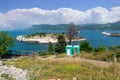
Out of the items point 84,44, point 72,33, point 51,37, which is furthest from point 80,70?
point 51,37

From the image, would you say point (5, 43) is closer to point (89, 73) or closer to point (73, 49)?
point (73, 49)

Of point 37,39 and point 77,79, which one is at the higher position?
point 77,79

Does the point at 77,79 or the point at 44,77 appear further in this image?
the point at 44,77

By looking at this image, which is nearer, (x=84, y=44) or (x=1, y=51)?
(x=84, y=44)

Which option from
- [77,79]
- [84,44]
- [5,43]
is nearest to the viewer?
[77,79]

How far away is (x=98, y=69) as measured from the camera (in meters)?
16.6

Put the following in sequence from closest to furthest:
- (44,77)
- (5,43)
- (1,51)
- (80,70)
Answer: (44,77)
(80,70)
(1,51)
(5,43)

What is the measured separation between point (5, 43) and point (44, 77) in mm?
53016

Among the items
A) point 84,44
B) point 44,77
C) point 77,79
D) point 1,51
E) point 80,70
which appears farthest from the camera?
point 1,51

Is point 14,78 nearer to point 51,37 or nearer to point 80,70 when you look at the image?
point 80,70

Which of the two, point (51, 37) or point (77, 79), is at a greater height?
point (77, 79)

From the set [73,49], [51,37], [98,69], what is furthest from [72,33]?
[51,37]

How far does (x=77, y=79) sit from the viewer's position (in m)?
13.2

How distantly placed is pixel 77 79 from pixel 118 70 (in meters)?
3.19
